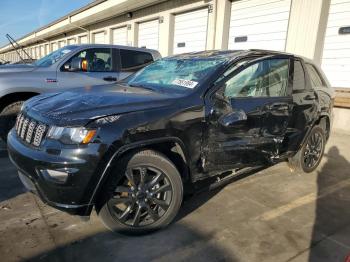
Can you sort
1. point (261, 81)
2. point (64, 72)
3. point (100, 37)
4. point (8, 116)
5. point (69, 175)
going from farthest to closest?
point (100, 37) → point (64, 72) → point (8, 116) → point (261, 81) → point (69, 175)

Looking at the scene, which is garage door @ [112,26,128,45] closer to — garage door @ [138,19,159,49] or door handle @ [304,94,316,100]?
garage door @ [138,19,159,49]

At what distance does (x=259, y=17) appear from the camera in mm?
9906

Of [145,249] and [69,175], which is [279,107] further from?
[69,175]

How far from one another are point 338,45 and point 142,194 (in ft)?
23.2

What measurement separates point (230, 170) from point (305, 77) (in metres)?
1.96

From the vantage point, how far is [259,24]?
→ 9938 mm

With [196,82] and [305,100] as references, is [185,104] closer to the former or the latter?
[196,82]

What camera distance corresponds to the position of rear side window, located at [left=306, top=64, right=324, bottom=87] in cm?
488

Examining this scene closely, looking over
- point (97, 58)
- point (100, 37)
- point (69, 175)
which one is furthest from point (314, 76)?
point (100, 37)

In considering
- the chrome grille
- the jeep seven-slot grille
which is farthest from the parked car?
the chrome grille

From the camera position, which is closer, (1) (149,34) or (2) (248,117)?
(2) (248,117)

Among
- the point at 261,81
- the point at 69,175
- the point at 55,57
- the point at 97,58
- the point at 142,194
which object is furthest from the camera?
the point at 97,58

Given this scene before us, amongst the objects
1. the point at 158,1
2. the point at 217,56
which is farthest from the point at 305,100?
the point at 158,1

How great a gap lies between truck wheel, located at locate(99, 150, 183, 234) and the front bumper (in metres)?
0.20
